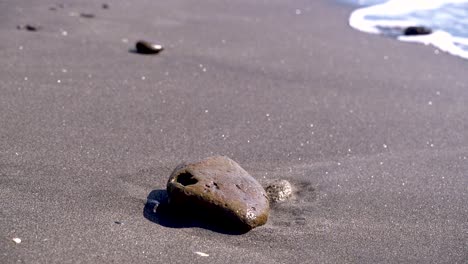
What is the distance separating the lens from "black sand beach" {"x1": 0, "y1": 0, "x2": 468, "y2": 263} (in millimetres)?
2793

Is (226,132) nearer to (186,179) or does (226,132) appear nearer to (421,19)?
(186,179)

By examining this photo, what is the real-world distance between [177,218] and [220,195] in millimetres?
208

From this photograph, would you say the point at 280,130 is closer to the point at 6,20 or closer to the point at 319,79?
the point at 319,79

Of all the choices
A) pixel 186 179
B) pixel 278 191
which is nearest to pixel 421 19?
pixel 278 191

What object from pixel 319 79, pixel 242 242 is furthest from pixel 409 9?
pixel 242 242

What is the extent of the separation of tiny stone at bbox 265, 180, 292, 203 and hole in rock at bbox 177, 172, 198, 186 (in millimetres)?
390

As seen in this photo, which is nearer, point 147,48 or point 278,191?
point 278,191

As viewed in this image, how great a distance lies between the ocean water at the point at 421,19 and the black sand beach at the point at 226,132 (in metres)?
0.29

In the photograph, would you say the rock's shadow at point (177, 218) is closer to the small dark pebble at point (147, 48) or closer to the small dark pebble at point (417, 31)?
the small dark pebble at point (147, 48)

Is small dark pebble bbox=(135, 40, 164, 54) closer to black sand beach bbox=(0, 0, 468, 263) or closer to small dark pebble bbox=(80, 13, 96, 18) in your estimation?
black sand beach bbox=(0, 0, 468, 263)

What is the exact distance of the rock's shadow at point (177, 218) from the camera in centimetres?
284

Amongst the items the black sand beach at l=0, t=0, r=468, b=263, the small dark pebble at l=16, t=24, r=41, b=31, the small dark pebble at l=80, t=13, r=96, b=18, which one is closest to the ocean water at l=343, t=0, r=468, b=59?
the black sand beach at l=0, t=0, r=468, b=263

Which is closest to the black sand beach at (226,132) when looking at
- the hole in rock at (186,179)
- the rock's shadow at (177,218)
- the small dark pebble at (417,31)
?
the rock's shadow at (177,218)

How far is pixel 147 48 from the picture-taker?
5055mm
